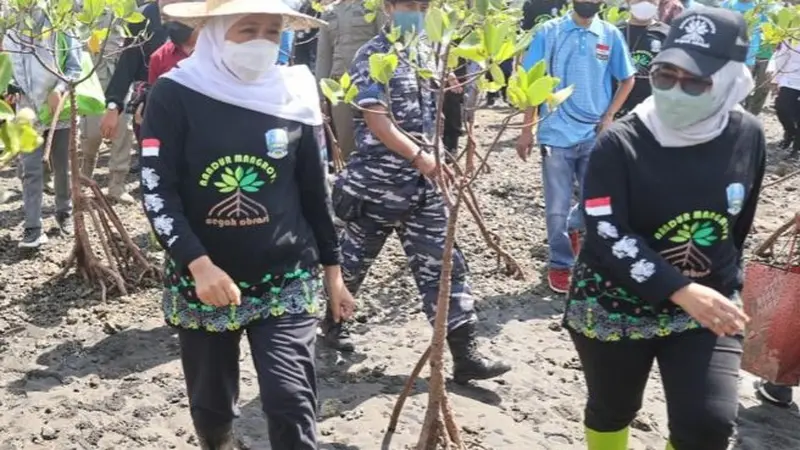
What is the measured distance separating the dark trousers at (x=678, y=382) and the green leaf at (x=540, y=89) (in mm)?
730

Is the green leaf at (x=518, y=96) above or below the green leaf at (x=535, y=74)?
below

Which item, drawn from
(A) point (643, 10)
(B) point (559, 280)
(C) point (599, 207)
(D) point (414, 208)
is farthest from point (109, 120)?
(A) point (643, 10)

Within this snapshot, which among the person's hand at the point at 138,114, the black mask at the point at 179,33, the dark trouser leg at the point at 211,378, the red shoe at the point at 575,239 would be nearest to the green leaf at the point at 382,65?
the dark trouser leg at the point at 211,378

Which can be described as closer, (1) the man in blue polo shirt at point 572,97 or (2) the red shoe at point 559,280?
(1) the man in blue polo shirt at point 572,97

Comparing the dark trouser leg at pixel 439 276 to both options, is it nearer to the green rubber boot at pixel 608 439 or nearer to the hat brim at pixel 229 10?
the green rubber boot at pixel 608 439

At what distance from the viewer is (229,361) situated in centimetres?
278

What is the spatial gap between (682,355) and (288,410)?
1.10 meters

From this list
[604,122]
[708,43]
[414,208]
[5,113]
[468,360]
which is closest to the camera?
[5,113]

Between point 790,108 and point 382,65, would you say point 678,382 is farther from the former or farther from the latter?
point 790,108

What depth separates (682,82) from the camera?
250cm

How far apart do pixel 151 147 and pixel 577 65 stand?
308cm

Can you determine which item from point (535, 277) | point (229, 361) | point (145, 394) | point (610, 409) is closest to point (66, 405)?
point (145, 394)

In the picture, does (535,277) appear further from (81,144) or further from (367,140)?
(81,144)

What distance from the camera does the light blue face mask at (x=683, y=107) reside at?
2480mm
